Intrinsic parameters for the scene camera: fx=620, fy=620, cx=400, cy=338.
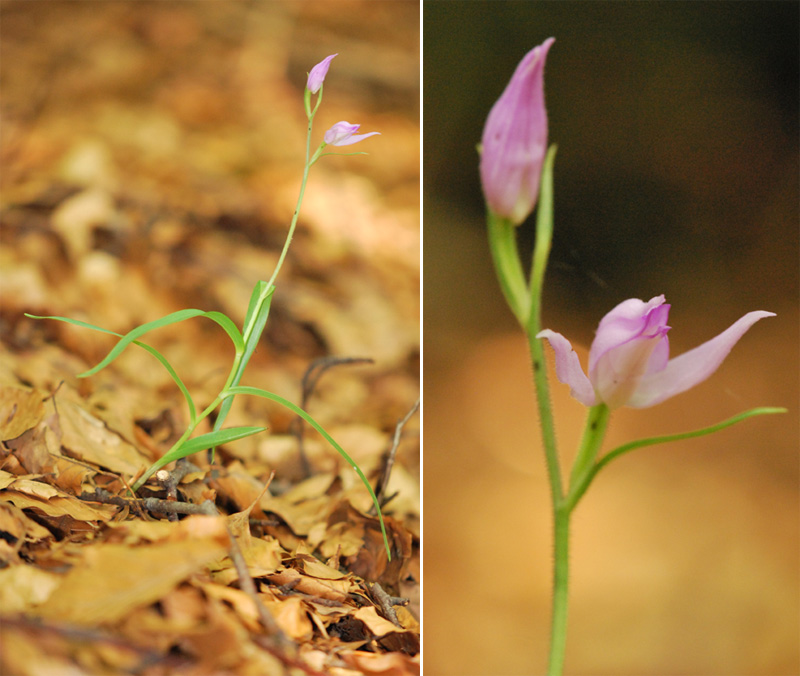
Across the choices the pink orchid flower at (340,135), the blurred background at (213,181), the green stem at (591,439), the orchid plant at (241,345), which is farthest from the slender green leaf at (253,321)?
the blurred background at (213,181)

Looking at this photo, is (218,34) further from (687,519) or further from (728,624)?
(728,624)

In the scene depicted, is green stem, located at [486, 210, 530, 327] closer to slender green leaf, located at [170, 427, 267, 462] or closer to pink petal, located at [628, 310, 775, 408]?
pink petal, located at [628, 310, 775, 408]

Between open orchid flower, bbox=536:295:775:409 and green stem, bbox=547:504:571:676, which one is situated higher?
open orchid flower, bbox=536:295:775:409

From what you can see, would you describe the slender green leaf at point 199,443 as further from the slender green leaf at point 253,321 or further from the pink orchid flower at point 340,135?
the pink orchid flower at point 340,135

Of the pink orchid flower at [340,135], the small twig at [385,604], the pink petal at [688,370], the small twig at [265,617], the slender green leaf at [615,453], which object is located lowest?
the small twig at [385,604]

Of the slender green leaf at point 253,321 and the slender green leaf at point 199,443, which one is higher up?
the slender green leaf at point 253,321

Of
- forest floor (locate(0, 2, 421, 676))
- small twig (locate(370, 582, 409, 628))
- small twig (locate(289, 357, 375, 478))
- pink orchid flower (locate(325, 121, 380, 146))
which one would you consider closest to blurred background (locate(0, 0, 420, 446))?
forest floor (locate(0, 2, 421, 676))
